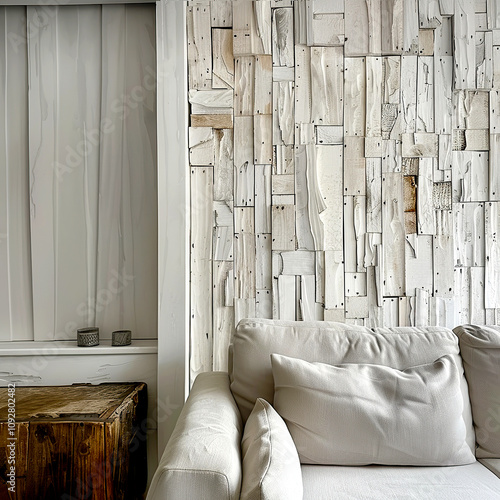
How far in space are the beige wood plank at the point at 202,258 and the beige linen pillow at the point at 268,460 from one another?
0.70 meters

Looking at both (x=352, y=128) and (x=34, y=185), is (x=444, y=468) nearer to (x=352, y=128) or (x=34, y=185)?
(x=352, y=128)

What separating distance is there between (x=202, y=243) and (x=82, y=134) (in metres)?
0.74

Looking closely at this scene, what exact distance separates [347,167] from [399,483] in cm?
135

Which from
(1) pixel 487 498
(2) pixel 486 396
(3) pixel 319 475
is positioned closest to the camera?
(1) pixel 487 498

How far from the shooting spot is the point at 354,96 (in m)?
2.38

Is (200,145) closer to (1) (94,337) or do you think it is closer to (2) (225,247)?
(2) (225,247)

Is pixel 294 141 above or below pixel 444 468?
above

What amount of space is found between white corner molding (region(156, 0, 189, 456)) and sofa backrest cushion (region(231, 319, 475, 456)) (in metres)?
0.38

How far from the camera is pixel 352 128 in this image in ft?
7.80

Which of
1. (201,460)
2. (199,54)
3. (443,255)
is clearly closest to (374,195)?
(443,255)

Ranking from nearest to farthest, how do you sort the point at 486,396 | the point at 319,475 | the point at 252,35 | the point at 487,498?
the point at 487,498, the point at 319,475, the point at 486,396, the point at 252,35

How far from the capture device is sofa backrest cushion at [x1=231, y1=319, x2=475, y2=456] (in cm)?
188

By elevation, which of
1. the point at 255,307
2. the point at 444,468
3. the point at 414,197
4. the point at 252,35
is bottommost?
the point at 444,468

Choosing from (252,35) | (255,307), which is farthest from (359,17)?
(255,307)
